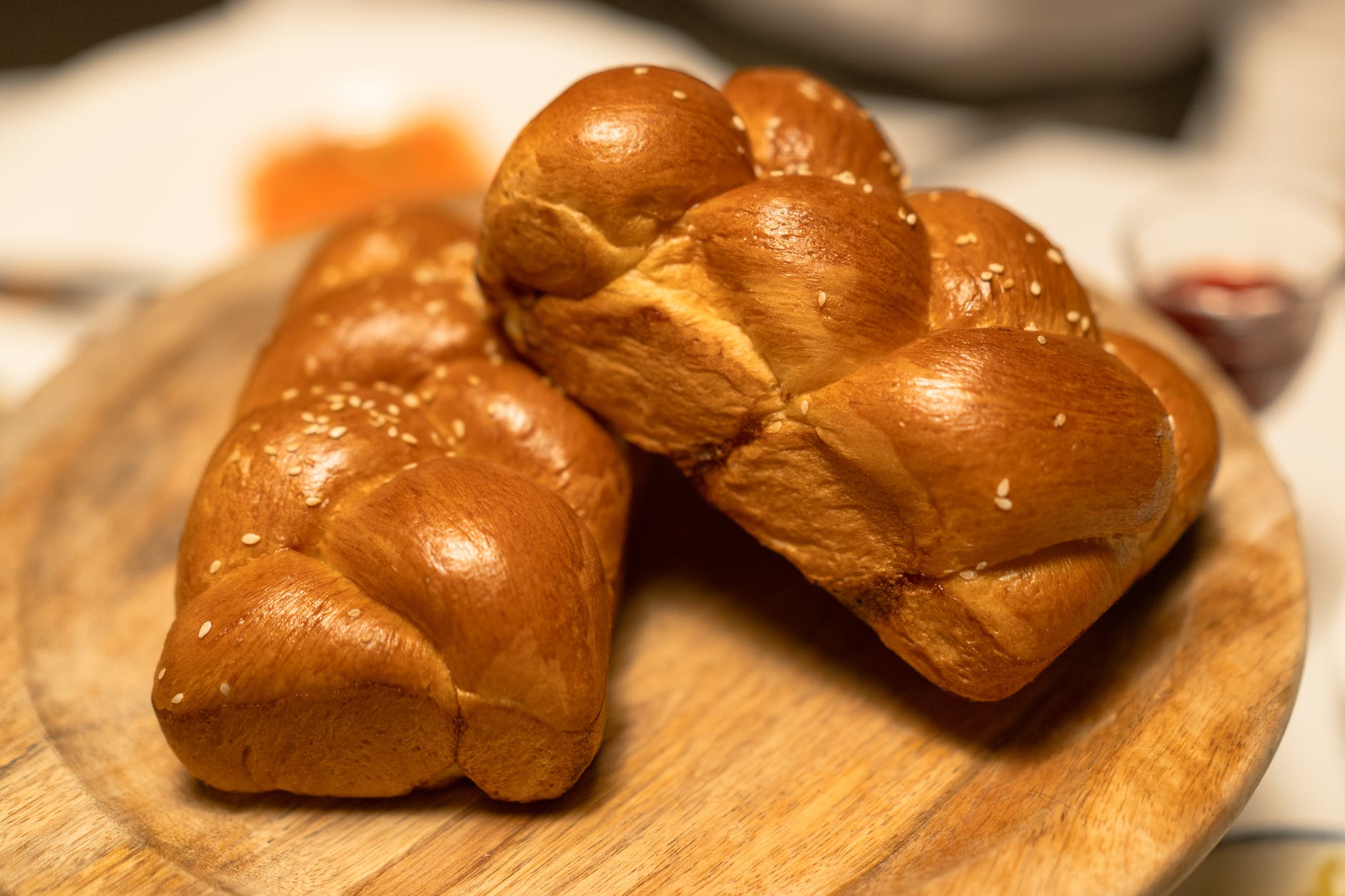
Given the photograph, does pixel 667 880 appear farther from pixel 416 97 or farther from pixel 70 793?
pixel 416 97

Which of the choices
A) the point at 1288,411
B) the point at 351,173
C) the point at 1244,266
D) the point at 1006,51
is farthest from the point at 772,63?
the point at 1288,411

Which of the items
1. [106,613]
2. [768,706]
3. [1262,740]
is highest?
[1262,740]

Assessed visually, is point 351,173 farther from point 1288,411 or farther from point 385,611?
point 1288,411

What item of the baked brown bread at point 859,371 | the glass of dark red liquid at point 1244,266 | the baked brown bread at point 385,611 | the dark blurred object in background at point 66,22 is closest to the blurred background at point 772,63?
the glass of dark red liquid at point 1244,266

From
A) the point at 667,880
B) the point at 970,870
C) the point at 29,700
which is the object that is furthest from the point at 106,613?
the point at 970,870

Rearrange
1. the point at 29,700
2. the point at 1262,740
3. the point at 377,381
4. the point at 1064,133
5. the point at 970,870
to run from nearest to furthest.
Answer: the point at 970,870
the point at 1262,740
the point at 29,700
the point at 377,381
the point at 1064,133

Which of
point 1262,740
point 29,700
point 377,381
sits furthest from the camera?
point 377,381

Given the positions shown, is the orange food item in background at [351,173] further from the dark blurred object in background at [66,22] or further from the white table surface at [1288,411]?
the dark blurred object in background at [66,22]
